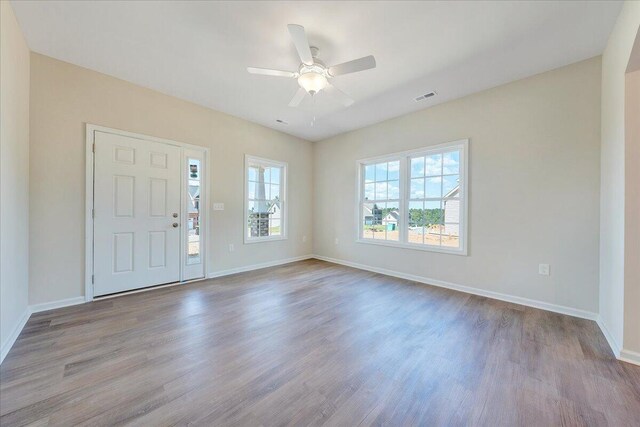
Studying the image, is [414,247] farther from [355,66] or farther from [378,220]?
[355,66]

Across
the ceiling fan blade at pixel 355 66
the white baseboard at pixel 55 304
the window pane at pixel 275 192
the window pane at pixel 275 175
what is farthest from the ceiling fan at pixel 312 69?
the white baseboard at pixel 55 304

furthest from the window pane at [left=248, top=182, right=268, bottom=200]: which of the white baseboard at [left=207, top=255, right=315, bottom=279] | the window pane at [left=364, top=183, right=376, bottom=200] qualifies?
the window pane at [left=364, top=183, right=376, bottom=200]

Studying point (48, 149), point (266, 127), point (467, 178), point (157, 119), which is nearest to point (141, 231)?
point (48, 149)

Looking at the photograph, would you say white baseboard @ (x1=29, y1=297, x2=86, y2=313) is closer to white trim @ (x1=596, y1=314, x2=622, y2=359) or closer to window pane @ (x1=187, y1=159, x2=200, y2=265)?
window pane @ (x1=187, y1=159, x2=200, y2=265)

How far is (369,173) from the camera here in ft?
15.8

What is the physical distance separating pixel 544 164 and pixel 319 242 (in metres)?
4.02

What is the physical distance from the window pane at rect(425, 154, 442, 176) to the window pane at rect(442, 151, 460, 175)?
6 centimetres

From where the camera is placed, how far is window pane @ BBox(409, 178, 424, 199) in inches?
157

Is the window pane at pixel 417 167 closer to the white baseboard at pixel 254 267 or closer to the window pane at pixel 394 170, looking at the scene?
the window pane at pixel 394 170

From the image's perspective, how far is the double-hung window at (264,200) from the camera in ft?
15.3

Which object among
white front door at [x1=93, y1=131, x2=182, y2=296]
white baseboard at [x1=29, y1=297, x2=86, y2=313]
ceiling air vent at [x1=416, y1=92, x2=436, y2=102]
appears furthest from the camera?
ceiling air vent at [x1=416, y1=92, x2=436, y2=102]

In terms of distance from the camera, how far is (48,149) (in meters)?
2.72

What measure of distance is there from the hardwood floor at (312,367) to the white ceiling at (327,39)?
2755 mm

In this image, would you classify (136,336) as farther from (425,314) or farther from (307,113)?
(307,113)
